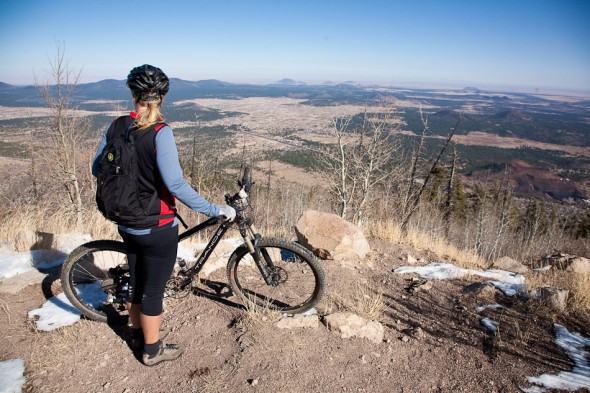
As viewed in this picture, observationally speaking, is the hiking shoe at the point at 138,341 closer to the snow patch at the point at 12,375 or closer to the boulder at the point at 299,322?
the snow patch at the point at 12,375

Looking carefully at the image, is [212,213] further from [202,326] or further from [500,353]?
[500,353]

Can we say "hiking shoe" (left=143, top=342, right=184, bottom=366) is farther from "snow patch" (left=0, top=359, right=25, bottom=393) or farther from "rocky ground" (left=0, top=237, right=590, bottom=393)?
"snow patch" (left=0, top=359, right=25, bottom=393)

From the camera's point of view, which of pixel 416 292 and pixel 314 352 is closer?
pixel 314 352

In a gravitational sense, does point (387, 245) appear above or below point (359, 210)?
above

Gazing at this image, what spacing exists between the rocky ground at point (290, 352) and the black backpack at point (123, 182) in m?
1.31

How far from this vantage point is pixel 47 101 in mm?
11797

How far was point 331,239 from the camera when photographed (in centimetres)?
512

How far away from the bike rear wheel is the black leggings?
25.3 inches

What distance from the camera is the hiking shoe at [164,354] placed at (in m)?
2.64

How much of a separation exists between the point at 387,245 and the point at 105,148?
5145 millimetres

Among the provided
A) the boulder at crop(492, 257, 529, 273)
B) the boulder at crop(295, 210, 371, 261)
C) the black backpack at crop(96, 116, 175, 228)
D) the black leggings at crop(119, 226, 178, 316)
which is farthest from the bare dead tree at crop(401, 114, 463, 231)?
the black backpack at crop(96, 116, 175, 228)

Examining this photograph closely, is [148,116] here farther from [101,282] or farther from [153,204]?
[101,282]

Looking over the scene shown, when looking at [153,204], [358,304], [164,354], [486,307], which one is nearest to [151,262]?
[153,204]

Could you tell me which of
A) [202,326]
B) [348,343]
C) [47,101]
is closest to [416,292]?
[348,343]
